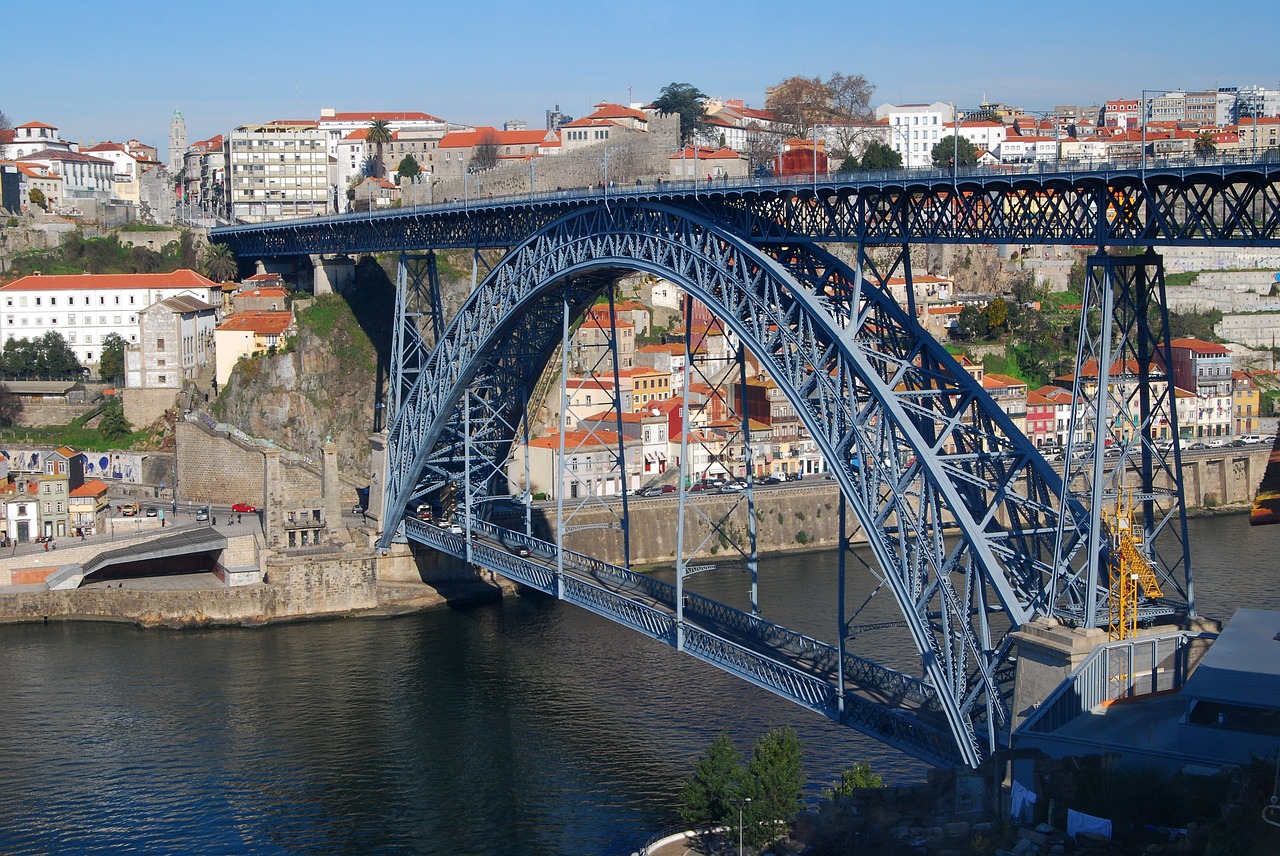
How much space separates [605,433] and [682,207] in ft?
55.7

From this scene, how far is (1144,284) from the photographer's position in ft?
51.8

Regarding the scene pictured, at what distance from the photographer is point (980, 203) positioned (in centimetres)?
1747

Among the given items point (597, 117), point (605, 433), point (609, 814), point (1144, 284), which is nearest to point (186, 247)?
point (597, 117)

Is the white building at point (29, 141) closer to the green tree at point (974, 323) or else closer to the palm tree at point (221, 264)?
the palm tree at point (221, 264)

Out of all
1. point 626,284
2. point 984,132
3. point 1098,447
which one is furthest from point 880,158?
point 1098,447

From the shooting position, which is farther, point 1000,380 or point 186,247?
point 186,247

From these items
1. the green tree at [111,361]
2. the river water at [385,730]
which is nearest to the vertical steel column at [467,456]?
the river water at [385,730]

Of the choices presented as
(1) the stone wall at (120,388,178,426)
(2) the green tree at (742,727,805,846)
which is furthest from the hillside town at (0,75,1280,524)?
(2) the green tree at (742,727,805,846)

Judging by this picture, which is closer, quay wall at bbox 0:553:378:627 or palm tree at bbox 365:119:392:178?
quay wall at bbox 0:553:378:627

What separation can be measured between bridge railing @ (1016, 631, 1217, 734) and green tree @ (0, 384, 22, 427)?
33.1 meters

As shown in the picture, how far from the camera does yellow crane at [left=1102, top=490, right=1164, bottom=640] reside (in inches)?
612

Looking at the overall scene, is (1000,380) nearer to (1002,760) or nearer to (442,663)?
(442,663)

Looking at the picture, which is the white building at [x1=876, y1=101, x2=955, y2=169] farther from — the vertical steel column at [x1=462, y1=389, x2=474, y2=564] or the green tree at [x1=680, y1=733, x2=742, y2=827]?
the green tree at [x1=680, y1=733, x2=742, y2=827]

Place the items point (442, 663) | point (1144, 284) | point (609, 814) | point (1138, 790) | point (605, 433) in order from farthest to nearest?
point (605, 433), point (442, 663), point (609, 814), point (1144, 284), point (1138, 790)
